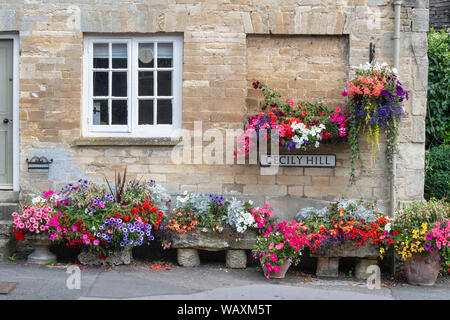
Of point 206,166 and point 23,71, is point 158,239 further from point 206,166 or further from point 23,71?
point 23,71

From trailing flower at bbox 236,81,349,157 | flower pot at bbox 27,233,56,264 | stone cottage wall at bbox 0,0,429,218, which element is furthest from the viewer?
stone cottage wall at bbox 0,0,429,218

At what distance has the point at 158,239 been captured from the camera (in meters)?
7.06

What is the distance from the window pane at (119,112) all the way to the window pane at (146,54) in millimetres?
608

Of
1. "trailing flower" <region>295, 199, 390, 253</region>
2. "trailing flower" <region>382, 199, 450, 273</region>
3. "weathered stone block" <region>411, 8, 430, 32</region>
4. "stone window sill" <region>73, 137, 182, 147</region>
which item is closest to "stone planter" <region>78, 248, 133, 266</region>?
"stone window sill" <region>73, 137, 182, 147</region>

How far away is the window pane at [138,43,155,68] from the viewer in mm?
7301

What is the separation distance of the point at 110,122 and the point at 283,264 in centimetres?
313

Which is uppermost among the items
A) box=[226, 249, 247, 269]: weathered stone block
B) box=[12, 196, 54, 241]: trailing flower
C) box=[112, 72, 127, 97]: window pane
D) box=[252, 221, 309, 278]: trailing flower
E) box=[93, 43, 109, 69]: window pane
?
box=[93, 43, 109, 69]: window pane

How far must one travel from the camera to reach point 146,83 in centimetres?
733

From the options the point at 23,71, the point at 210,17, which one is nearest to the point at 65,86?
the point at 23,71

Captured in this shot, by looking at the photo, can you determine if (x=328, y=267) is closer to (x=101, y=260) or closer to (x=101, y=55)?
(x=101, y=260)

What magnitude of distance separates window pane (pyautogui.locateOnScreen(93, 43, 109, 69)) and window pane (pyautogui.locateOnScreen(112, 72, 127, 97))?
0.64 feet

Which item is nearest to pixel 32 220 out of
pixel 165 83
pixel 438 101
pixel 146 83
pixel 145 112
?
pixel 145 112

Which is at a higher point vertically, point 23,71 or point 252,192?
point 23,71

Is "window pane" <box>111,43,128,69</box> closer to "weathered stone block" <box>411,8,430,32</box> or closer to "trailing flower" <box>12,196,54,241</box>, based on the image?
"trailing flower" <box>12,196,54,241</box>
